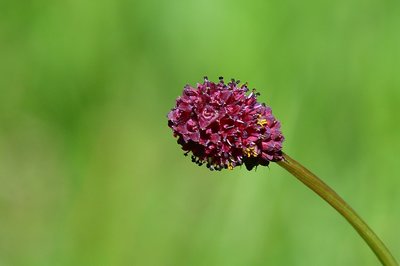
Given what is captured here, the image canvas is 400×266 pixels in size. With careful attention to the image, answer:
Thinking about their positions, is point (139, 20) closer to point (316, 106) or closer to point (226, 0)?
point (226, 0)

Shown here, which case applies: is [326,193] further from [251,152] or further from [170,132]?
[170,132]

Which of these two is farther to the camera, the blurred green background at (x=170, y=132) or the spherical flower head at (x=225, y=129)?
the blurred green background at (x=170, y=132)

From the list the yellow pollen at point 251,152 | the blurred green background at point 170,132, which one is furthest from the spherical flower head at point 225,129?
the blurred green background at point 170,132

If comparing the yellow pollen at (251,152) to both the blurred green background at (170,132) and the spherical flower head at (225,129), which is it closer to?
the spherical flower head at (225,129)

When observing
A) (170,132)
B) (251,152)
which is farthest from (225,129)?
(170,132)

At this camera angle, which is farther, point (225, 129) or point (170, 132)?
point (170, 132)

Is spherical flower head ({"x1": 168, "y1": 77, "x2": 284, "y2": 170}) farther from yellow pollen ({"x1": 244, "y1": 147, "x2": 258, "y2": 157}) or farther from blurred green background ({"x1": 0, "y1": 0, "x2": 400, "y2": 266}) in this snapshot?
blurred green background ({"x1": 0, "y1": 0, "x2": 400, "y2": 266})
